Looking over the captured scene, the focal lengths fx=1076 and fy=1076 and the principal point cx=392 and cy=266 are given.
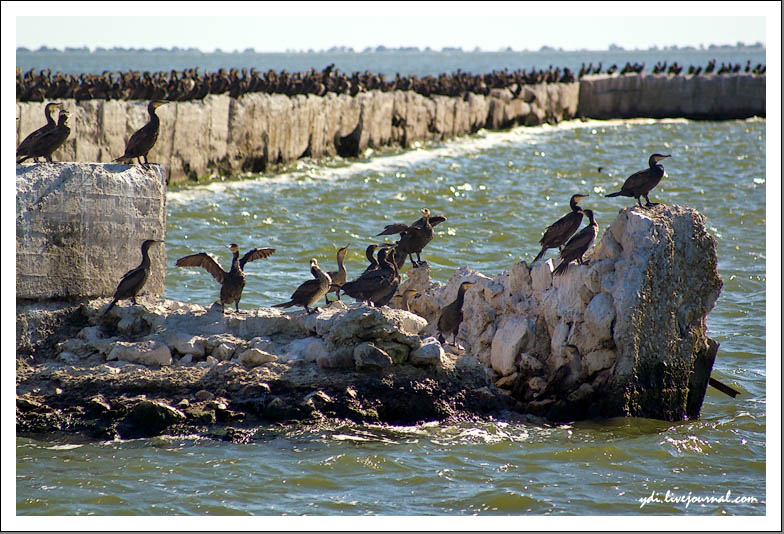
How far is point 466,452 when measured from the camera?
7332mm

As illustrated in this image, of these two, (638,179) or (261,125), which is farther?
(261,125)

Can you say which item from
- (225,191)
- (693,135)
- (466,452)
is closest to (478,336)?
(466,452)

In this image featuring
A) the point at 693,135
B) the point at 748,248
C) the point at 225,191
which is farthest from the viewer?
the point at 693,135

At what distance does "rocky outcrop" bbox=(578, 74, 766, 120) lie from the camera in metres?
38.4

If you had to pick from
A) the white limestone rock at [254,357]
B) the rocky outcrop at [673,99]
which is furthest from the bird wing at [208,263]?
the rocky outcrop at [673,99]

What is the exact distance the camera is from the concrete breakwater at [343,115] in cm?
1781

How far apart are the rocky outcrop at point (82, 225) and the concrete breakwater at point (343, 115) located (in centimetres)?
788

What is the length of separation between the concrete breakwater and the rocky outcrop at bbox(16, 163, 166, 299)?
7878 mm

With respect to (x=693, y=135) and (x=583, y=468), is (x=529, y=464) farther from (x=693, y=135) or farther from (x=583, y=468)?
(x=693, y=135)

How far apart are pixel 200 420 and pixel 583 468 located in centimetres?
262

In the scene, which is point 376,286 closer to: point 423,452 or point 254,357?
point 254,357

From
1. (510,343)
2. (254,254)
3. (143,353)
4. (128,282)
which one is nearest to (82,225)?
(128,282)

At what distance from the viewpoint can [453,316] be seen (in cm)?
846

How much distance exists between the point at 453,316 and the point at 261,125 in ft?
48.0
